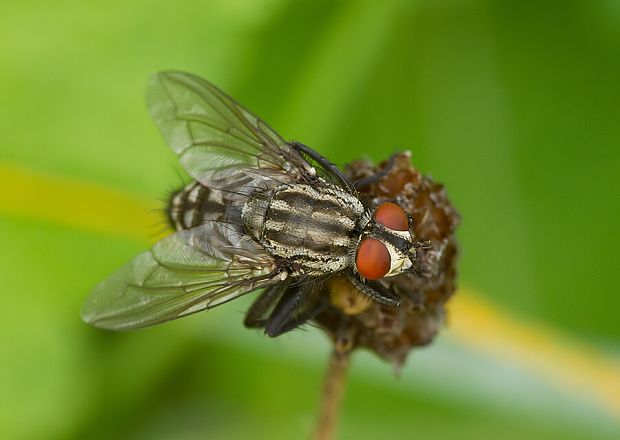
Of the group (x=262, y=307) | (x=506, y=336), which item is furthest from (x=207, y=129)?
(x=506, y=336)

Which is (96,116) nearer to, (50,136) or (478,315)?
(50,136)

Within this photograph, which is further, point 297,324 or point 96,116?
point 96,116

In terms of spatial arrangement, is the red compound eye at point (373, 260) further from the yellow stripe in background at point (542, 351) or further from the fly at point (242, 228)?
the yellow stripe in background at point (542, 351)

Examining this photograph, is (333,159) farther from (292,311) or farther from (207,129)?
(292,311)

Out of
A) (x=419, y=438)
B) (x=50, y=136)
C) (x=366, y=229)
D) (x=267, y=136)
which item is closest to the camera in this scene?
(x=366, y=229)

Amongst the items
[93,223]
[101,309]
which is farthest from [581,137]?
[101,309]

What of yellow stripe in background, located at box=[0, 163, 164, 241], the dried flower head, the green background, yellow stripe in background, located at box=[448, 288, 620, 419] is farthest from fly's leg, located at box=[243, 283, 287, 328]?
yellow stripe in background, located at box=[448, 288, 620, 419]

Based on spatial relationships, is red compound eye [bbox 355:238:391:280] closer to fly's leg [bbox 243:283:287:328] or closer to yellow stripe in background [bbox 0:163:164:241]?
fly's leg [bbox 243:283:287:328]
